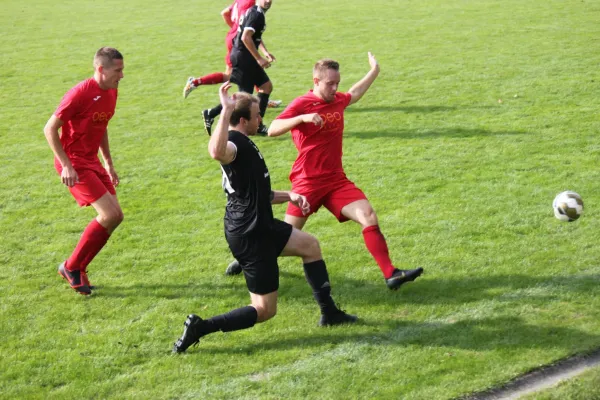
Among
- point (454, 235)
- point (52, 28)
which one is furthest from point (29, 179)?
point (52, 28)

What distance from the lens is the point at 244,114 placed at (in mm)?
6383

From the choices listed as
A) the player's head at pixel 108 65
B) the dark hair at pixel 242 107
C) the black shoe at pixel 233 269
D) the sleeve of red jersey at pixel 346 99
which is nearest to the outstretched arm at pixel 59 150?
the player's head at pixel 108 65

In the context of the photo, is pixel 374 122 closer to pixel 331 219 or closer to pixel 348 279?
pixel 331 219

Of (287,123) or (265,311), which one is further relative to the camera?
(287,123)

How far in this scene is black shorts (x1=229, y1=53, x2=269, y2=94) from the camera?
13109mm

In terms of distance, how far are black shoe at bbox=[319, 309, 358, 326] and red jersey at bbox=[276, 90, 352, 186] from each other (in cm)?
143

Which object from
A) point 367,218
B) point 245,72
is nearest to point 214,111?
point 245,72

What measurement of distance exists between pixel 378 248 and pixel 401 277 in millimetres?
357

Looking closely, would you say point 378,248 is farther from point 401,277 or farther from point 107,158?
point 107,158

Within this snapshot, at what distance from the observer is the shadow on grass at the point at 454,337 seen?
641 cm

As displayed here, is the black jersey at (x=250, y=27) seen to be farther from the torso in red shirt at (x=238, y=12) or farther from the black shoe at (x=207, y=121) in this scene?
the black shoe at (x=207, y=121)

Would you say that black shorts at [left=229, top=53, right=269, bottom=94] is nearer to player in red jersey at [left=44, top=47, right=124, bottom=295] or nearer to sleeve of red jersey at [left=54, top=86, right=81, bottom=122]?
player in red jersey at [left=44, top=47, right=124, bottom=295]

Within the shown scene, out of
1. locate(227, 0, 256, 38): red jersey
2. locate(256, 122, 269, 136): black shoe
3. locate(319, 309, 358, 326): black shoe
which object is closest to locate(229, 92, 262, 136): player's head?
locate(319, 309, 358, 326): black shoe

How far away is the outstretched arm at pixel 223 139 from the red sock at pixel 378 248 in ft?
5.91
